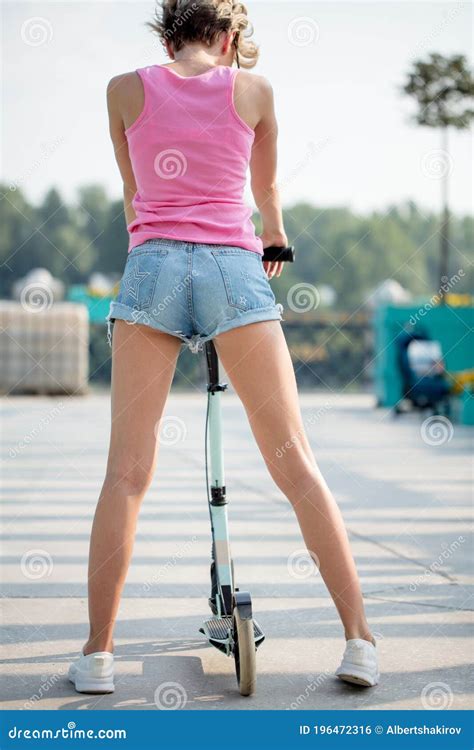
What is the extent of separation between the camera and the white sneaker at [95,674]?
2541 millimetres

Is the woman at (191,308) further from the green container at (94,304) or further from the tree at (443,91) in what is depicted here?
the green container at (94,304)

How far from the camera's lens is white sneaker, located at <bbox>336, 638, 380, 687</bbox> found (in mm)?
2553

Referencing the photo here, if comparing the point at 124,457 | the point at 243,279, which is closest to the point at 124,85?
the point at 243,279

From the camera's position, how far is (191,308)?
256 cm

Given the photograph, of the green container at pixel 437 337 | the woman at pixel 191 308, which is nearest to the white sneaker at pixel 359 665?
the woman at pixel 191 308

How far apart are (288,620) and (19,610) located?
821 mm

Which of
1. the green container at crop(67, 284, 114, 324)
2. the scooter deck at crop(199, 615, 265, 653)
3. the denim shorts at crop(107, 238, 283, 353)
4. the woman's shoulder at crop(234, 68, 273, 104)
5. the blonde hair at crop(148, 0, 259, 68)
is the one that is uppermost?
the blonde hair at crop(148, 0, 259, 68)

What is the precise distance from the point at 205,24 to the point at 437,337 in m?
12.0

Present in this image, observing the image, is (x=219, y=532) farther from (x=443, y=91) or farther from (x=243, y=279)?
(x=443, y=91)

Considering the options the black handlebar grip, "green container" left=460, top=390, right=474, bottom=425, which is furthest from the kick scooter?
"green container" left=460, top=390, right=474, bottom=425

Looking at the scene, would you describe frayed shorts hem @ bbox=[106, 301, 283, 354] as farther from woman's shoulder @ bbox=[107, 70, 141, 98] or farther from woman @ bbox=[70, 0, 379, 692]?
woman's shoulder @ bbox=[107, 70, 141, 98]

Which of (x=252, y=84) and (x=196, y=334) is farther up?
(x=252, y=84)

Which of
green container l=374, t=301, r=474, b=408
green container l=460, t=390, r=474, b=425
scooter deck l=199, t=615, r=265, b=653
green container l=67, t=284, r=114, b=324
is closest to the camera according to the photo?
scooter deck l=199, t=615, r=265, b=653

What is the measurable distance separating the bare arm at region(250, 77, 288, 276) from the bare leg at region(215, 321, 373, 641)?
32 cm
